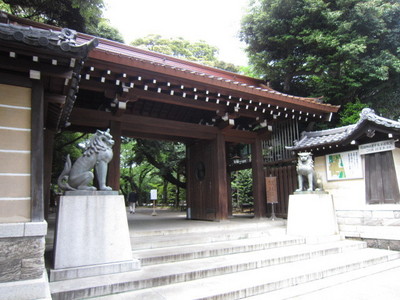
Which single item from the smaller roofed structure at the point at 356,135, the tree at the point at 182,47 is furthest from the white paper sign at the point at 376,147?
the tree at the point at 182,47

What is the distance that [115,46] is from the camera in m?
8.68

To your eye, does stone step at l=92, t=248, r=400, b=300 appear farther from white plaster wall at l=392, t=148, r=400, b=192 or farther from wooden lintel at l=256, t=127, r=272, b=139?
wooden lintel at l=256, t=127, r=272, b=139

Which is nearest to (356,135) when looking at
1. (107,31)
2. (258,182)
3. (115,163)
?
(258,182)

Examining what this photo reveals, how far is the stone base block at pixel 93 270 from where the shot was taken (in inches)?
144

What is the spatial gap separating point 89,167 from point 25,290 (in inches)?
74.3

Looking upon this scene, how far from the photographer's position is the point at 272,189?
869 cm

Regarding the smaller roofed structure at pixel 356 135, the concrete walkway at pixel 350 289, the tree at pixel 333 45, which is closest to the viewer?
the concrete walkway at pixel 350 289

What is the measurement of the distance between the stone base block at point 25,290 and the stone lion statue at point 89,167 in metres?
1.47

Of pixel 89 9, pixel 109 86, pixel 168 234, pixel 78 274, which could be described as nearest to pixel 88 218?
pixel 78 274

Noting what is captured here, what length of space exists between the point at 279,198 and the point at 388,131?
3.86m

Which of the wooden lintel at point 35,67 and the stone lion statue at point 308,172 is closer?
the wooden lintel at point 35,67

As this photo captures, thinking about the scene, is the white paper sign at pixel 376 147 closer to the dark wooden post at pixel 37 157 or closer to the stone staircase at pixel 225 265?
the stone staircase at pixel 225 265

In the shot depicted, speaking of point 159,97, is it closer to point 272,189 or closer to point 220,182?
point 220,182

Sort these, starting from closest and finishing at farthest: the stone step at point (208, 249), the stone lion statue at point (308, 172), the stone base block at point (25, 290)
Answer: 1. the stone base block at point (25, 290)
2. the stone step at point (208, 249)
3. the stone lion statue at point (308, 172)
